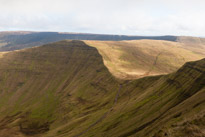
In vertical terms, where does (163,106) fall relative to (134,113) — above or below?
above

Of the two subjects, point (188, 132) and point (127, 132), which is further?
point (127, 132)

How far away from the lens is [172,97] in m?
103

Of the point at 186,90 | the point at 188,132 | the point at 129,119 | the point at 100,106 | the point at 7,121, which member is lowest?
the point at 7,121

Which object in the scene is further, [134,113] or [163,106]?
[134,113]

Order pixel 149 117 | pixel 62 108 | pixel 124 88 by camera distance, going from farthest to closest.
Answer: pixel 62 108
pixel 124 88
pixel 149 117

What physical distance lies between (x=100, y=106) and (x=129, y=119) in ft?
218

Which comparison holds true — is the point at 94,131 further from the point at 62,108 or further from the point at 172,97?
the point at 62,108

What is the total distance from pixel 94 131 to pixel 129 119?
21.4 m

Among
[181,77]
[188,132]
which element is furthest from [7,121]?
[188,132]

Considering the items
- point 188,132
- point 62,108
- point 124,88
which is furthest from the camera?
point 62,108

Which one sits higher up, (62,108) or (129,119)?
(129,119)

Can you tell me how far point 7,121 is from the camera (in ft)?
608

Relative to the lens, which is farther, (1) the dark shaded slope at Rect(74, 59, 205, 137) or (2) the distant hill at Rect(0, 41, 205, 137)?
(1) the dark shaded slope at Rect(74, 59, 205, 137)

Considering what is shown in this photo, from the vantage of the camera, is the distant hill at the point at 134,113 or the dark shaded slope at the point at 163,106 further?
the dark shaded slope at the point at 163,106
